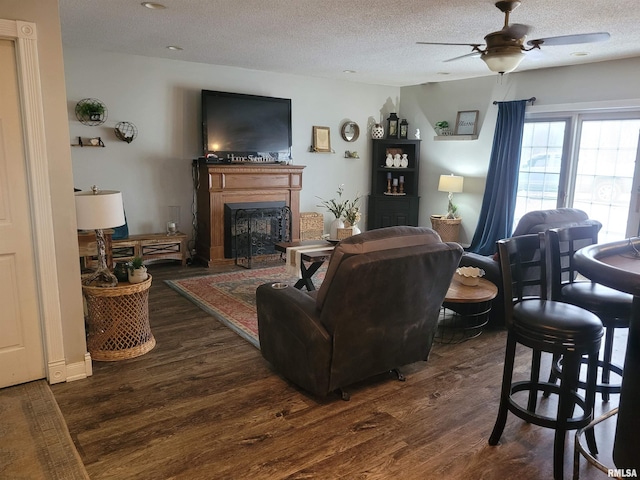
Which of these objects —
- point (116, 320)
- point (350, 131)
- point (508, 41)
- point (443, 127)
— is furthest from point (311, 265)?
point (443, 127)

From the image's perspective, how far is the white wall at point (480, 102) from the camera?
5.27 meters

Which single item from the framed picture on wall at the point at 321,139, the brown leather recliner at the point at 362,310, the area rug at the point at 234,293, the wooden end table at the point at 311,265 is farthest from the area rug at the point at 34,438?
the framed picture on wall at the point at 321,139

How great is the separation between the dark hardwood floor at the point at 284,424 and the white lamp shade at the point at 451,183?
381 cm

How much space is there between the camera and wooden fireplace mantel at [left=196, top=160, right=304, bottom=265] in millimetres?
5863

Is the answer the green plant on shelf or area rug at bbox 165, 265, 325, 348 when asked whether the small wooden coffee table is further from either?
the green plant on shelf

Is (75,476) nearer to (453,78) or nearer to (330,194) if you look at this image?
(330,194)

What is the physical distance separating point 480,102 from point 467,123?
0.35 meters

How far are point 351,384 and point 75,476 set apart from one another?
156 centimetres

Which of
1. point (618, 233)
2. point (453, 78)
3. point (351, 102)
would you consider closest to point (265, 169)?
point (351, 102)

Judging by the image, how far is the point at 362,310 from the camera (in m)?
2.56

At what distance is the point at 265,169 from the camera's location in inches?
243

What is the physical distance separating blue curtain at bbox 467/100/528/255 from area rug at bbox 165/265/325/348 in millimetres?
2476

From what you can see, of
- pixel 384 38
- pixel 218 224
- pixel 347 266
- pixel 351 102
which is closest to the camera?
pixel 347 266

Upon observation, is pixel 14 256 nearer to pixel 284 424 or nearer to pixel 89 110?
pixel 284 424
